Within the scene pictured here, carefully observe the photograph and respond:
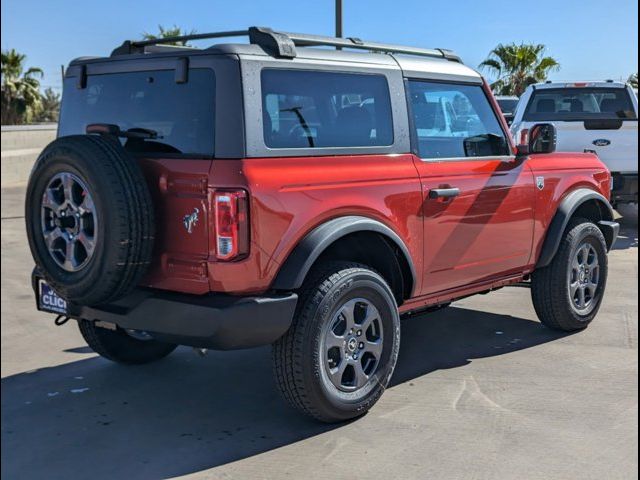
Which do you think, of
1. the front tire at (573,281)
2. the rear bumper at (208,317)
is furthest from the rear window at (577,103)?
the rear bumper at (208,317)

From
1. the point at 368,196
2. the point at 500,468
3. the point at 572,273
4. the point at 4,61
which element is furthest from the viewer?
the point at 4,61

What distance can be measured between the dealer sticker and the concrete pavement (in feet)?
Result: 1.97

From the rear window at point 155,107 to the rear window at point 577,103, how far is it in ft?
22.9

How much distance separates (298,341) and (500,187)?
76.1 inches

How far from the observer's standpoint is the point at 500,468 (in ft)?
11.0

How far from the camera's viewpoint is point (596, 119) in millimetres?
9570

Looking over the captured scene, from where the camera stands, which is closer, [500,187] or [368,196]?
[368,196]

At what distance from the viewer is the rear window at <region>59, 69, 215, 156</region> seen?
138 inches

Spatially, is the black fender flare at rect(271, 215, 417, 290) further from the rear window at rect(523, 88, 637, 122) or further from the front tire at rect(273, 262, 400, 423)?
the rear window at rect(523, 88, 637, 122)

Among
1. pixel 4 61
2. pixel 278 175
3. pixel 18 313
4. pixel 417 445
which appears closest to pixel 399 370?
pixel 417 445

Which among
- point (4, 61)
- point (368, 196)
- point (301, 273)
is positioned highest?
point (4, 61)

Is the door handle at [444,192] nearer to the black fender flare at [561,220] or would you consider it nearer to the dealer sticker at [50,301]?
the black fender flare at [561,220]

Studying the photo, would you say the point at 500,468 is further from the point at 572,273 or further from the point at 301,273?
the point at 572,273

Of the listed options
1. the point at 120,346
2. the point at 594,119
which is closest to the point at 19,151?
the point at 594,119
